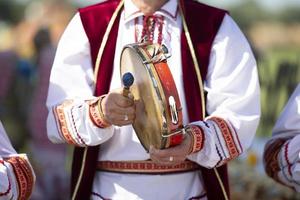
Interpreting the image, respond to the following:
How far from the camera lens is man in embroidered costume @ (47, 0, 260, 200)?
10.0 feet

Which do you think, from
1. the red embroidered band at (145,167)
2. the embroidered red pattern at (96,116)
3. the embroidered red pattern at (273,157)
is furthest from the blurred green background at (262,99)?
the embroidered red pattern at (96,116)

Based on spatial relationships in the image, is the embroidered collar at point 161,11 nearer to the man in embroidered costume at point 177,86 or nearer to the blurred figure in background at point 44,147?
the man in embroidered costume at point 177,86

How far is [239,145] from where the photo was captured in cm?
307

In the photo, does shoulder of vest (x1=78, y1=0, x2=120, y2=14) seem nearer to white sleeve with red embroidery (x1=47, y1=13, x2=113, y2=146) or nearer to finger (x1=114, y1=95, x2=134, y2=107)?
white sleeve with red embroidery (x1=47, y1=13, x2=113, y2=146)

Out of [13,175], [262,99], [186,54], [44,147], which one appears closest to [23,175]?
[13,175]

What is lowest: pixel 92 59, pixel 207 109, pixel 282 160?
pixel 282 160

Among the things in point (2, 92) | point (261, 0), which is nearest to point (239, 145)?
point (2, 92)

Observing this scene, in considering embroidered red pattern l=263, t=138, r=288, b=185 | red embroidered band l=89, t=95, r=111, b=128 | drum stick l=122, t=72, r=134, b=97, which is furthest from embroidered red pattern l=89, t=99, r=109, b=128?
embroidered red pattern l=263, t=138, r=288, b=185

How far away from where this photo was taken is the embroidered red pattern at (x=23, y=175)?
115 inches

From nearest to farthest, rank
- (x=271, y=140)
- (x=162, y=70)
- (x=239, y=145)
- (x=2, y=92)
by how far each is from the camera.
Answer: (x=162, y=70) < (x=239, y=145) < (x=271, y=140) < (x=2, y=92)

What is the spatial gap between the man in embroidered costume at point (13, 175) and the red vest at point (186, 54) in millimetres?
248

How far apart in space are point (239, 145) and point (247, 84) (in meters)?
0.21

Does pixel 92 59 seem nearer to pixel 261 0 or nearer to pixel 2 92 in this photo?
pixel 2 92

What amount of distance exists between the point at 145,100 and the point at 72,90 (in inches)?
14.8
